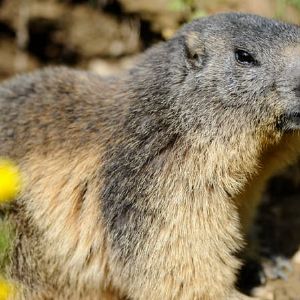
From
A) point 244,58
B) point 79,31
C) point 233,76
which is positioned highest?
point 244,58

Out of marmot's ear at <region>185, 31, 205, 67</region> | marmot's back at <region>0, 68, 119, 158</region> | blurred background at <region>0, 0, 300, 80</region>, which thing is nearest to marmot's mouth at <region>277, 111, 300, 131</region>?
marmot's ear at <region>185, 31, 205, 67</region>

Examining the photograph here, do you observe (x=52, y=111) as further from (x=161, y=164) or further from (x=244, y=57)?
(x=244, y=57)

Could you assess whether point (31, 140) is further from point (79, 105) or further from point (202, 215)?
point (202, 215)

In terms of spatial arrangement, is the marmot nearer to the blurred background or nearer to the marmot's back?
the marmot's back

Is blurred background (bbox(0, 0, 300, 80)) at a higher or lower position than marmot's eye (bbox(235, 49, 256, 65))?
lower

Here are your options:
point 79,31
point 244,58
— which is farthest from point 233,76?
point 79,31

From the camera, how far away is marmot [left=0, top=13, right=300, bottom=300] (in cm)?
522

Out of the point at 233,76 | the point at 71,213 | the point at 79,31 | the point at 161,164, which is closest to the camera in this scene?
the point at 233,76

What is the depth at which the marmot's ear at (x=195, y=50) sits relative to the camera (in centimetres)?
546

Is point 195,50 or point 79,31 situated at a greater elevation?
point 195,50

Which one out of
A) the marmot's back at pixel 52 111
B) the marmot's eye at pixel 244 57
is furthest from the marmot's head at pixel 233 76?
the marmot's back at pixel 52 111

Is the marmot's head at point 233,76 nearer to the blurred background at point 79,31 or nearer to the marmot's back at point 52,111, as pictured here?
the marmot's back at point 52,111

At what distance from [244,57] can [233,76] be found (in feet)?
0.53

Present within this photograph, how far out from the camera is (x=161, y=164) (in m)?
5.43
